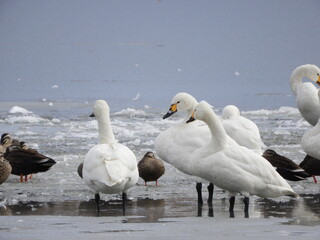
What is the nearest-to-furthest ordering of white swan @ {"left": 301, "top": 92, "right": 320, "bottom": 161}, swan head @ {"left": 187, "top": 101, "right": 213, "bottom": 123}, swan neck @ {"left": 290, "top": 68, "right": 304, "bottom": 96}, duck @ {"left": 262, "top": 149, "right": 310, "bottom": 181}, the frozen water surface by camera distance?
the frozen water surface < swan head @ {"left": 187, "top": 101, "right": 213, "bottom": 123} < white swan @ {"left": 301, "top": 92, "right": 320, "bottom": 161} < duck @ {"left": 262, "top": 149, "right": 310, "bottom": 181} < swan neck @ {"left": 290, "top": 68, "right": 304, "bottom": 96}

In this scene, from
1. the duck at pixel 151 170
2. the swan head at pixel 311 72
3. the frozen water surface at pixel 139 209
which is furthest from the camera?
the swan head at pixel 311 72

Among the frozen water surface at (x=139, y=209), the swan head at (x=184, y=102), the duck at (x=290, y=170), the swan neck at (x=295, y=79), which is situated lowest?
the frozen water surface at (x=139, y=209)

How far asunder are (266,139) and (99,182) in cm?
781

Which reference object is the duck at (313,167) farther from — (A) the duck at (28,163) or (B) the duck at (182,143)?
(A) the duck at (28,163)

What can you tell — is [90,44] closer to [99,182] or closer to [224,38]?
[224,38]

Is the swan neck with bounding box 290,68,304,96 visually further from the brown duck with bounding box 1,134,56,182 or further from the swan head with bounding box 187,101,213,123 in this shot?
the swan head with bounding box 187,101,213,123

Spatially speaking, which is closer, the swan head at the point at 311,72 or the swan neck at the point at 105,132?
the swan neck at the point at 105,132

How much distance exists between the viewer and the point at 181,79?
45.2 meters

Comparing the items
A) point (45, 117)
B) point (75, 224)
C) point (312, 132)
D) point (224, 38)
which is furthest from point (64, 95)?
point (224, 38)

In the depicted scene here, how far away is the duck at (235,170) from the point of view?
22.7ft

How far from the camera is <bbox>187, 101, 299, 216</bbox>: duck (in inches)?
273

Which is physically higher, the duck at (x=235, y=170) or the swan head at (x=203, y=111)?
the swan head at (x=203, y=111)

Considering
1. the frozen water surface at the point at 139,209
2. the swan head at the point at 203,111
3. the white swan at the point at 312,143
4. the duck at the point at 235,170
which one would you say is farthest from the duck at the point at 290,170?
the swan head at the point at 203,111

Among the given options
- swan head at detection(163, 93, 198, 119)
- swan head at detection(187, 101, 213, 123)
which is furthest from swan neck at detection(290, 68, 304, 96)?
swan head at detection(187, 101, 213, 123)
